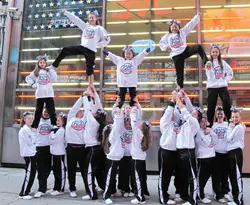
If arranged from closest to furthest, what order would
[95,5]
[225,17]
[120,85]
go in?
[120,85]
[225,17]
[95,5]

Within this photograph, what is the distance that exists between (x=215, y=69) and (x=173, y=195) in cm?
268

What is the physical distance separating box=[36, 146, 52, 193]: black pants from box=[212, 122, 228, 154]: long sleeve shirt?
3576 mm

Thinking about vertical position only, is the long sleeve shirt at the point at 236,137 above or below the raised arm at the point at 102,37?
below

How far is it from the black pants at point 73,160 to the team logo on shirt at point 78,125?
0.41 meters

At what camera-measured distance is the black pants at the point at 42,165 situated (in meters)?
6.71

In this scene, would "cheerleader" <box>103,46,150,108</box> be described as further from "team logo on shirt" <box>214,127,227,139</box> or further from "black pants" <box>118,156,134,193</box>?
"team logo on shirt" <box>214,127,227,139</box>

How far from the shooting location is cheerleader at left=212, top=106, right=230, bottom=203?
6.21 meters

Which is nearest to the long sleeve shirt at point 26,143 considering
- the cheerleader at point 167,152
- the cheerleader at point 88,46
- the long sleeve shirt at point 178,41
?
the cheerleader at point 88,46

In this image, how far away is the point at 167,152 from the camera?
19.5ft

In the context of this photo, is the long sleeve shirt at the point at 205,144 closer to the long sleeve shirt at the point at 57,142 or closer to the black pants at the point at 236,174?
the black pants at the point at 236,174

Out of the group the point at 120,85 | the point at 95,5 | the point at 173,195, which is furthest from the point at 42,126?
the point at 95,5

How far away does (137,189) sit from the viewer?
19.8ft

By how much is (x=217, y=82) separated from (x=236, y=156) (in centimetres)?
149

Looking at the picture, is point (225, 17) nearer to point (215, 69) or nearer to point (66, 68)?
point (215, 69)
